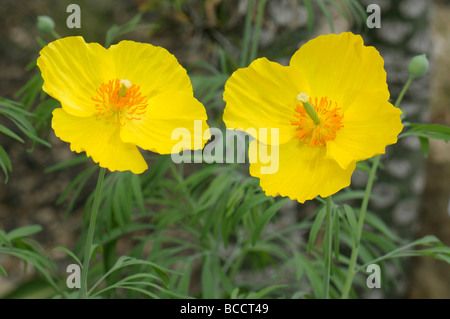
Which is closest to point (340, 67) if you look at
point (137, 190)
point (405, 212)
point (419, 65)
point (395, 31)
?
point (419, 65)

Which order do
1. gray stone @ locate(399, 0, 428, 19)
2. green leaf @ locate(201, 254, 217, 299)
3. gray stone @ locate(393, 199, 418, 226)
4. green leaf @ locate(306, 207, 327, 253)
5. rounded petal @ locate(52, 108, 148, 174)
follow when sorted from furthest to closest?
1. gray stone @ locate(393, 199, 418, 226)
2. gray stone @ locate(399, 0, 428, 19)
3. green leaf @ locate(201, 254, 217, 299)
4. green leaf @ locate(306, 207, 327, 253)
5. rounded petal @ locate(52, 108, 148, 174)

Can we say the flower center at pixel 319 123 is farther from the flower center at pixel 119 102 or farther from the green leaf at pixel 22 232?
the green leaf at pixel 22 232

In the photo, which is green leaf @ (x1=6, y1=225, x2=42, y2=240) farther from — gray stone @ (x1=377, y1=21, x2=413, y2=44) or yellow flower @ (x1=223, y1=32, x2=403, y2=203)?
gray stone @ (x1=377, y1=21, x2=413, y2=44)

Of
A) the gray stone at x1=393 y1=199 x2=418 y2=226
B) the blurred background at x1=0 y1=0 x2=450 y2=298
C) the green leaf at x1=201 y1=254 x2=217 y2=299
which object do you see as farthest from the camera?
the gray stone at x1=393 y1=199 x2=418 y2=226

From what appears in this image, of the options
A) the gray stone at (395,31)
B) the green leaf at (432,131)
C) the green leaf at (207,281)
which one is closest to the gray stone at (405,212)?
the gray stone at (395,31)

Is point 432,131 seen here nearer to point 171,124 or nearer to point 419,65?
point 419,65

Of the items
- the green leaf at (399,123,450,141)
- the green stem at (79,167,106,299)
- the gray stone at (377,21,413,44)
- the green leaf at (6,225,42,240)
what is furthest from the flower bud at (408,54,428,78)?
the gray stone at (377,21,413,44)
